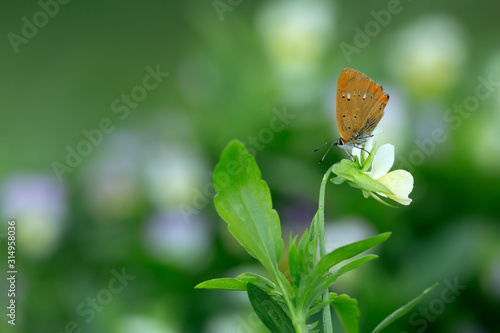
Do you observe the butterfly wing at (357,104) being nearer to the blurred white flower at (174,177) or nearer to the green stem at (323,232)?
the green stem at (323,232)

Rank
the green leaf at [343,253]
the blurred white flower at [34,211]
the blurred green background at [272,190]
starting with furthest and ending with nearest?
the blurred white flower at [34,211] → the blurred green background at [272,190] → the green leaf at [343,253]

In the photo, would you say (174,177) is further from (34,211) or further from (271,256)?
(271,256)

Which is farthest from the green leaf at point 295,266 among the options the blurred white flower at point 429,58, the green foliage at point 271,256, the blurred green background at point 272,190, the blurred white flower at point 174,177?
the blurred white flower at point 429,58

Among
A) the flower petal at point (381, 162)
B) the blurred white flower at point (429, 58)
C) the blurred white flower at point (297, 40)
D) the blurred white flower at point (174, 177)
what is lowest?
the flower petal at point (381, 162)

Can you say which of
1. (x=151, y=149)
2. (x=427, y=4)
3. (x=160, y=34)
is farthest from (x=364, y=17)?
(x=151, y=149)

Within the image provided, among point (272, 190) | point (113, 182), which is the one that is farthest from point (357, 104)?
point (113, 182)
